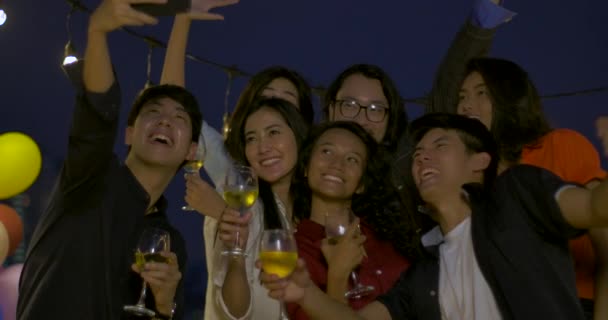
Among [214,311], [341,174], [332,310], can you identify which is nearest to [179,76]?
[341,174]

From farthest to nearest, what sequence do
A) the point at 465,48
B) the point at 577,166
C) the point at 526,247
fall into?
1. the point at 465,48
2. the point at 577,166
3. the point at 526,247

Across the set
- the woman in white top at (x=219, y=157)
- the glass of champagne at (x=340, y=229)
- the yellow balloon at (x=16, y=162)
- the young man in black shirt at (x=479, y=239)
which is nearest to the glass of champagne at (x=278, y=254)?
the young man in black shirt at (x=479, y=239)

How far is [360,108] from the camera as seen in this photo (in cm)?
352

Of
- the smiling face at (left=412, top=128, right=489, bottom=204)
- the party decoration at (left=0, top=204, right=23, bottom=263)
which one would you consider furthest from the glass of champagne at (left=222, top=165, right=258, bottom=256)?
the party decoration at (left=0, top=204, right=23, bottom=263)

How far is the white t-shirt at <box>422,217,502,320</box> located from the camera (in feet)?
8.05

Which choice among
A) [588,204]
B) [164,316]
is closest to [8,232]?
[164,316]

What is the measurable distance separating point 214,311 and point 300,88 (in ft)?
3.90

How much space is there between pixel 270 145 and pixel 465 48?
1163 millimetres

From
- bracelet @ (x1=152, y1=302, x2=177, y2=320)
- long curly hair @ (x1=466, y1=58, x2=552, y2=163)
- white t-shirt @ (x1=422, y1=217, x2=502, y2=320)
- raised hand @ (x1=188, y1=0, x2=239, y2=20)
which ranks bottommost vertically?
bracelet @ (x1=152, y1=302, x2=177, y2=320)

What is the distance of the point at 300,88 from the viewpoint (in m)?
3.55

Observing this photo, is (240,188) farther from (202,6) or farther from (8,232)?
(8,232)

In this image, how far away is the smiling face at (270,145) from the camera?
3.20 m

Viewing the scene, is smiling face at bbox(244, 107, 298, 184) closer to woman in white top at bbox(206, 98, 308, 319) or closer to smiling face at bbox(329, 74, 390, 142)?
woman in white top at bbox(206, 98, 308, 319)

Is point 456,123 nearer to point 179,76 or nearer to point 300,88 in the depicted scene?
point 300,88
